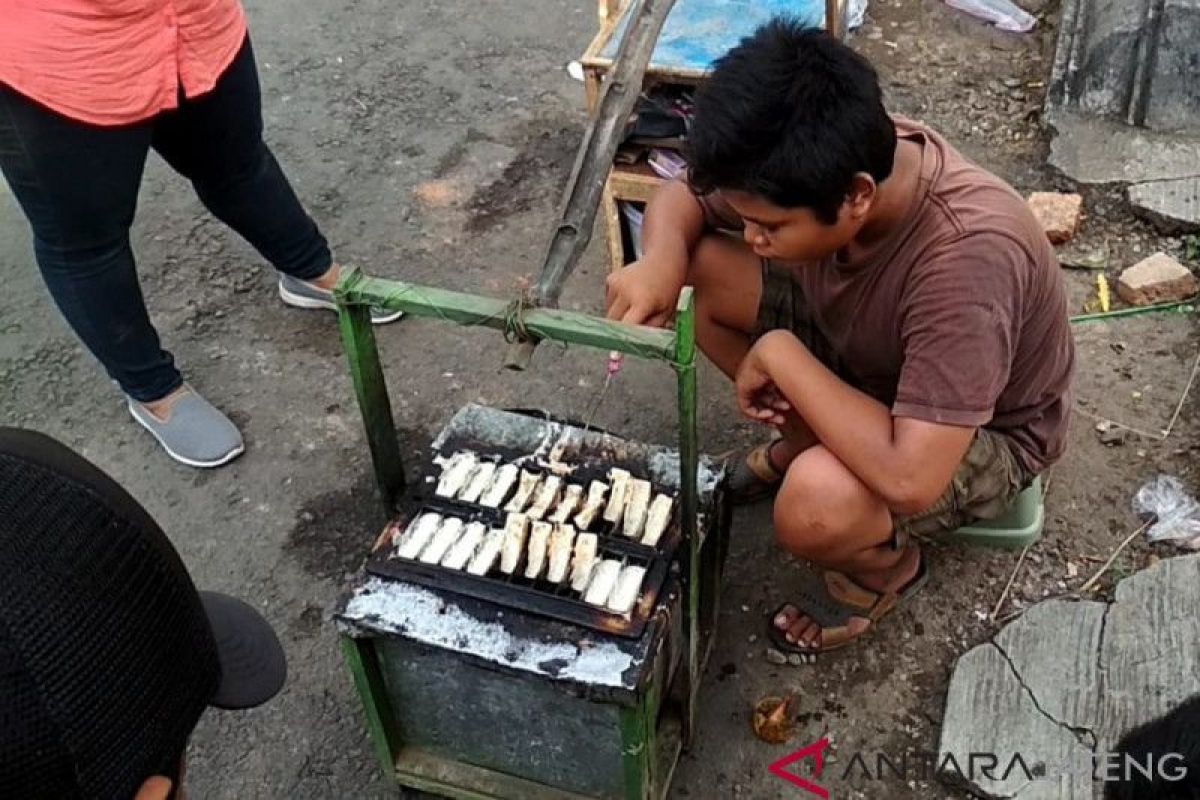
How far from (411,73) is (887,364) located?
9.19ft

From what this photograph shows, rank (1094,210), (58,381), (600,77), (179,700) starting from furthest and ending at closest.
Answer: (1094,210)
(58,381)
(600,77)
(179,700)

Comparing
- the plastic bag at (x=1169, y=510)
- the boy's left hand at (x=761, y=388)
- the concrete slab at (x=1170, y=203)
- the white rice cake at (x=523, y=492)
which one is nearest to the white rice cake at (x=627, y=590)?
the white rice cake at (x=523, y=492)

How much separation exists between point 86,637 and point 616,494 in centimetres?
106

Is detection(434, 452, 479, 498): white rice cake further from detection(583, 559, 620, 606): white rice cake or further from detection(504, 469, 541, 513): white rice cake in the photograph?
detection(583, 559, 620, 606): white rice cake

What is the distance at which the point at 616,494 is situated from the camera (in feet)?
6.64

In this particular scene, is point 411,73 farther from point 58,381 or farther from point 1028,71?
point 1028,71

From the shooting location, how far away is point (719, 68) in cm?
195

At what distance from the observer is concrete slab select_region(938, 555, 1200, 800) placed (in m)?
2.22

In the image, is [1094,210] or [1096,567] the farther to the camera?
[1094,210]

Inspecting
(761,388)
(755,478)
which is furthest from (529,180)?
(761,388)

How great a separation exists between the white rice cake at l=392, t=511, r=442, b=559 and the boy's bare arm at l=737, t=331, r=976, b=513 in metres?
0.62

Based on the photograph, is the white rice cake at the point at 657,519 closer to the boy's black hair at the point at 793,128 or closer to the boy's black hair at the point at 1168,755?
the boy's black hair at the point at 793,128

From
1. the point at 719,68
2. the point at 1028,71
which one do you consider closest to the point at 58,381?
the point at 719,68

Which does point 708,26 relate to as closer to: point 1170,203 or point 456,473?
point 1170,203
